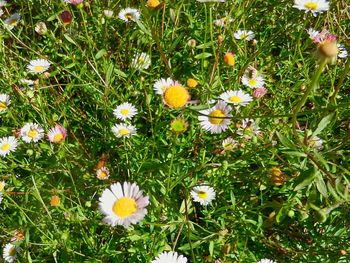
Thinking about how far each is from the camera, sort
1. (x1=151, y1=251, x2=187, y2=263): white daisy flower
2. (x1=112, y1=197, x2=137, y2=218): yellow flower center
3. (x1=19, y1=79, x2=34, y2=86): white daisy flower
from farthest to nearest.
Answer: (x1=19, y1=79, x2=34, y2=86): white daisy flower < (x1=151, y1=251, x2=187, y2=263): white daisy flower < (x1=112, y1=197, x2=137, y2=218): yellow flower center

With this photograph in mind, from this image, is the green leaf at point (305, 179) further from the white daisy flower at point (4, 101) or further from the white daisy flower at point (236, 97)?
the white daisy flower at point (4, 101)

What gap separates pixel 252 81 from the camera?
172cm

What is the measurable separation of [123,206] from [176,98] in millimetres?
441

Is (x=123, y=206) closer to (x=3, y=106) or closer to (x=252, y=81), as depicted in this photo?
(x=252, y=81)

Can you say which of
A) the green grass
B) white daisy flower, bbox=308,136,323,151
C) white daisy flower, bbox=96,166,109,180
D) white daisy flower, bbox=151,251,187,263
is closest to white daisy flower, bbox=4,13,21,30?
the green grass

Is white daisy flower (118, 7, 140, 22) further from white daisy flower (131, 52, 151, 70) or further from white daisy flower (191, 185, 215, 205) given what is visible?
white daisy flower (191, 185, 215, 205)

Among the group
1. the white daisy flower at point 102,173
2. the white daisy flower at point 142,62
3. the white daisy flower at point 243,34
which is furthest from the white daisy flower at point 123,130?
the white daisy flower at point 243,34

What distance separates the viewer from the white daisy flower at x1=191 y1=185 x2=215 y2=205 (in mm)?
1509

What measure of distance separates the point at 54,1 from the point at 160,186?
113 centimetres

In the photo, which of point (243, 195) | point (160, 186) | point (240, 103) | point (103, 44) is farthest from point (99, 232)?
point (103, 44)

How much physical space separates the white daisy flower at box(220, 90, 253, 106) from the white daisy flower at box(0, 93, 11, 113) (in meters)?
0.88

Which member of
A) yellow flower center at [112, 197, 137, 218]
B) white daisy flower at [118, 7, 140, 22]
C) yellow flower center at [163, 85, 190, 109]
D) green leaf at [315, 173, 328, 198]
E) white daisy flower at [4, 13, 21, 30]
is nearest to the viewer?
green leaf at [315, 173, 328, 198]

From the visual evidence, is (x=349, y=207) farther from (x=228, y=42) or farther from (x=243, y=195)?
(x=228, y=42)

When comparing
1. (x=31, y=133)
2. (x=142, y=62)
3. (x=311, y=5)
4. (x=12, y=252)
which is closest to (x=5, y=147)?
(x=31, y=133)
